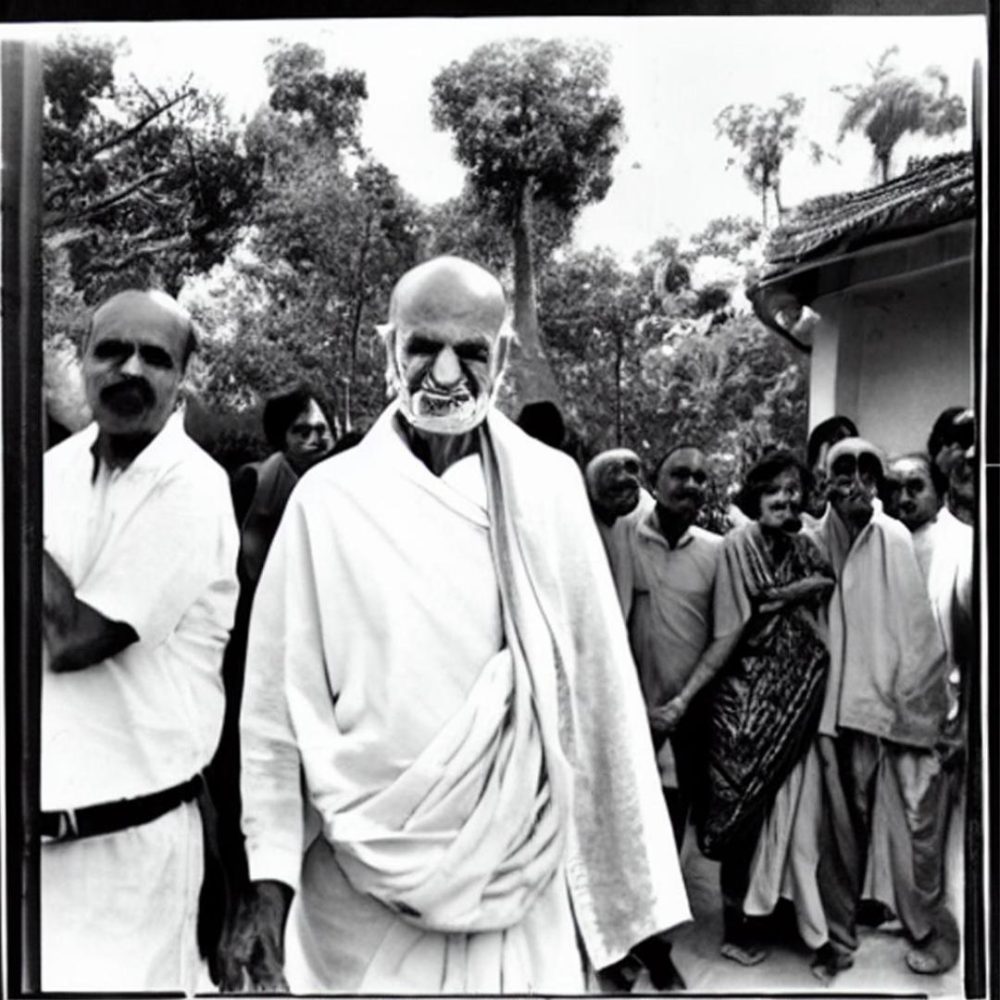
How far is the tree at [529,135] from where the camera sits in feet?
15.6

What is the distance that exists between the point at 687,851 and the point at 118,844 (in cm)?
175

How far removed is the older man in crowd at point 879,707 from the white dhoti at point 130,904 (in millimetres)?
1978

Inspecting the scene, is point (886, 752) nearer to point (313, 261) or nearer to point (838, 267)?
point (838, 267)

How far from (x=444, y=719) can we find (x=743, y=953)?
1.19 meters

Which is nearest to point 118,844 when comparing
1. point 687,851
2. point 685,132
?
point 687,851

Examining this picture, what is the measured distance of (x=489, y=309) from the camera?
15.8 feet

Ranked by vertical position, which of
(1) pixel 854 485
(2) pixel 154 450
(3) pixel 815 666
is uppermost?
(2) pixel 154 450

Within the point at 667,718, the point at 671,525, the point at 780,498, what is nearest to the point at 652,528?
the point at 671,525

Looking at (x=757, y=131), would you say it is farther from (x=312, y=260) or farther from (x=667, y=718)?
(x=667, y=718)

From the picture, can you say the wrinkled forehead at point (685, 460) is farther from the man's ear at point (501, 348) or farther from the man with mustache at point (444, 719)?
the man's ear at point (501, 348)

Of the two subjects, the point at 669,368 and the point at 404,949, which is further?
the point at 669,368

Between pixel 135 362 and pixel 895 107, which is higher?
pixel 895 107

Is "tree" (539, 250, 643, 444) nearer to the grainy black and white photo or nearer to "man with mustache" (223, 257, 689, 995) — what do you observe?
the grainy black and white photo

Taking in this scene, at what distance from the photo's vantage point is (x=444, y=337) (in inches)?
189
